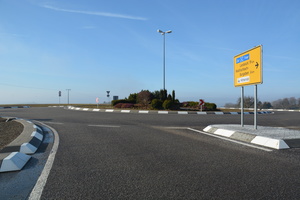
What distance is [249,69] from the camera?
855 centimetres

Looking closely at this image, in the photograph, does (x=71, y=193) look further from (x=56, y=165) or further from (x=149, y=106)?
(x=149, y=106)

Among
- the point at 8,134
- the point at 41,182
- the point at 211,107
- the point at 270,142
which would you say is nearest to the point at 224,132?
the point at 270,142

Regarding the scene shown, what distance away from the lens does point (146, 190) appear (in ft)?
9.56

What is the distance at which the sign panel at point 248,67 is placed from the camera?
7961 mm

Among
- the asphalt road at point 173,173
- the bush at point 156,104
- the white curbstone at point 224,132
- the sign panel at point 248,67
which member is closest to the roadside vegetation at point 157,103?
the bush at point 156,104

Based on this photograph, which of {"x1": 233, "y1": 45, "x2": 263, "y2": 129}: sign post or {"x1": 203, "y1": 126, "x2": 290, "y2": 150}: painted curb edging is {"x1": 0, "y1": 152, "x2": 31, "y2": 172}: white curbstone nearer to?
{"x1": 203, "y1": 126, "x2": 290, "y2": 150}: painted curb edging

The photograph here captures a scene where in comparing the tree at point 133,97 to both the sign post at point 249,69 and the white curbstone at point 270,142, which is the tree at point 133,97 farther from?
the white curbstone at point 270,142

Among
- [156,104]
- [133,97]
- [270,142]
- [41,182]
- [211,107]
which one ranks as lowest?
[41,182]

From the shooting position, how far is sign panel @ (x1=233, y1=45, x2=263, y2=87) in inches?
313

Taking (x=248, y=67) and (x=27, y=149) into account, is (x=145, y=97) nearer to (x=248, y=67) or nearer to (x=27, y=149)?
(x=248, y=67)

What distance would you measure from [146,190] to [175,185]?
429 mm

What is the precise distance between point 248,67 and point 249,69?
107 millimetres

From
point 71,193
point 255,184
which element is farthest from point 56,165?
point 255,184

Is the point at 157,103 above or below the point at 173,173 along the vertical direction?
above
